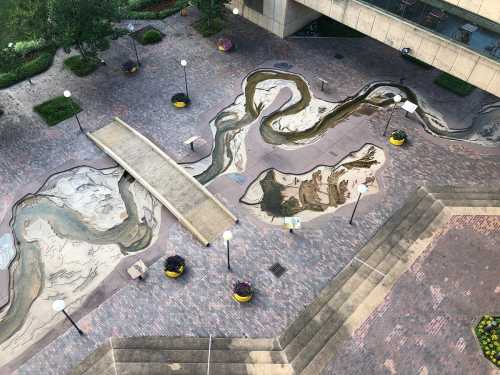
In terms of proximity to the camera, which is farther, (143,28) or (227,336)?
(143,28)

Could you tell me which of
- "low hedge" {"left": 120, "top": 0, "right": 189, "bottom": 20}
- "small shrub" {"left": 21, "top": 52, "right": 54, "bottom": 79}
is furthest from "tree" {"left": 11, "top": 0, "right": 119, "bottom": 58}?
"low hedge" {"left": 120, "top": 0, "right": 189, "bottom": 20}

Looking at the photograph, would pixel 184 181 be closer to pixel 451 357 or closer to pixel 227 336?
pixel 227 336

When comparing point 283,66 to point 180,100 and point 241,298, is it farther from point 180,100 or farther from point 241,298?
point 241,298

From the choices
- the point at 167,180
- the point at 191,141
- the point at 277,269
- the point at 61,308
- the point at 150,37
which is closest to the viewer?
the point at 61,308

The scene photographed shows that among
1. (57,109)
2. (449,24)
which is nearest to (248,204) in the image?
(57,109)

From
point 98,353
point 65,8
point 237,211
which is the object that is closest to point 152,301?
point 98,353

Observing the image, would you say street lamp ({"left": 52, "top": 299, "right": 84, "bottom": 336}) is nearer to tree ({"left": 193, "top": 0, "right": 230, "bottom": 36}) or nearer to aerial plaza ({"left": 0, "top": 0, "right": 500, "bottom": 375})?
aerial plaza ({"left": 0, "top": 0, "right": 500, "bottom": 375})

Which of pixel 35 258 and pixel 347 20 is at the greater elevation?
pixel 347 20
